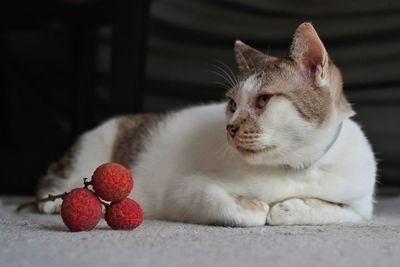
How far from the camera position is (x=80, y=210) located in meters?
1.40

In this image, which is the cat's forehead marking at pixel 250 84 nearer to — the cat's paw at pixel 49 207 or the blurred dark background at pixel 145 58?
the cat's paw at pixel 49 207

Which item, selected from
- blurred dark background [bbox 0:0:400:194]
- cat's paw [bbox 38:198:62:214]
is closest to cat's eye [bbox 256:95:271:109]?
cat's paw [bbox 38:198:62:214]

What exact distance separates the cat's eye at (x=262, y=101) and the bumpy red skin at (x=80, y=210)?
49 centimetres

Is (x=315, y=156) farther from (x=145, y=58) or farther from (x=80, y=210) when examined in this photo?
(x=145, y=58)

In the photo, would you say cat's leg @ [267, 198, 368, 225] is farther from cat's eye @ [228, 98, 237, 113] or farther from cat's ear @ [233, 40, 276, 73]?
cat's ear @ [233, 40, 276, 73]

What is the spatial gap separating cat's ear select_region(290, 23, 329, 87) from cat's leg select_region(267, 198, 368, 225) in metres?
0.32

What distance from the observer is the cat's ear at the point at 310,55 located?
1594 millimetres

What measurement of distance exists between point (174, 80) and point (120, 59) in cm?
57

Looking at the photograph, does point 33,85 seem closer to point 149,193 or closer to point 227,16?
point 227,16

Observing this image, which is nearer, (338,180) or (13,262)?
(13,262)

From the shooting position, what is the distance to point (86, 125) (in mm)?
3158

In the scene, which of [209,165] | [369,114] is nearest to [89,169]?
[209,165]

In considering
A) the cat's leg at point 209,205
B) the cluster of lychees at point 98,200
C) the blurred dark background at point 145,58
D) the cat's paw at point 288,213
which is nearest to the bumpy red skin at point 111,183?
the cluster of lychees at point 98,200

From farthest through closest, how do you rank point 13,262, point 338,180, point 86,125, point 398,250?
point 86,125 → point 338,180 → point 398,250 → point 13,262
